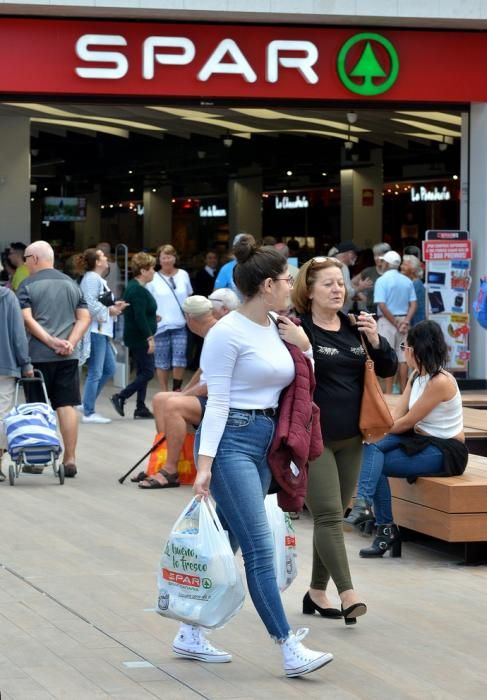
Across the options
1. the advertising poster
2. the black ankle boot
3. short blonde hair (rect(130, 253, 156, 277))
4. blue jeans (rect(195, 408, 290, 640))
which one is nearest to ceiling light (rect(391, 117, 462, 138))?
the advertising poster

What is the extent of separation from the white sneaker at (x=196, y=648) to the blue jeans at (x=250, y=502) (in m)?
0.37

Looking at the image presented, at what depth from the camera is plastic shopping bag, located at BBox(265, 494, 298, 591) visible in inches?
246

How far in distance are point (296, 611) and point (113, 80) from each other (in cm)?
1023

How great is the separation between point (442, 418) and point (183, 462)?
9.61ft

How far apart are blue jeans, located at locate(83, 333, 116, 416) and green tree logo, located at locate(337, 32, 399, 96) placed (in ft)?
15.4

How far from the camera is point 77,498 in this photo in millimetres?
10008

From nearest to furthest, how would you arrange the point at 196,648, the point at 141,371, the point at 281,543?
the point at 196,648 → the point at 281,543 → the point at 141,371

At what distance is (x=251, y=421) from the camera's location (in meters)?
5.54

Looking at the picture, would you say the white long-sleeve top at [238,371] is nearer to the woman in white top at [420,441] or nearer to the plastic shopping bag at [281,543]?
the plastic shopping bag at [281,543]

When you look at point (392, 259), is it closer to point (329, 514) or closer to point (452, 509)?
point (452, 509)

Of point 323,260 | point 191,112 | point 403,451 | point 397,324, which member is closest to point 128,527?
point 403,451

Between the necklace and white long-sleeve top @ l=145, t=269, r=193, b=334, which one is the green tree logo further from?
the necklace

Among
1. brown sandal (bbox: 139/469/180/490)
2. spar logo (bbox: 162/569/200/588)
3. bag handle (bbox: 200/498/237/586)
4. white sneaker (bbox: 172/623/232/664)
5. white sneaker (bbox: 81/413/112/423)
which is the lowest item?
white sneaker (bbox: 81/413/112/423)

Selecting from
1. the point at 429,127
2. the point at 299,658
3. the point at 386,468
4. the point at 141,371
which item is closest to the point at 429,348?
A: the point at 386,468
